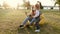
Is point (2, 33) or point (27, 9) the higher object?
point (27, 9)

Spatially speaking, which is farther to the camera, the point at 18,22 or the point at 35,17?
the point at 18,22

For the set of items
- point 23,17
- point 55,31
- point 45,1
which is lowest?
point 55,31

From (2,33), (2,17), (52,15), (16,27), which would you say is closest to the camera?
(2,33)

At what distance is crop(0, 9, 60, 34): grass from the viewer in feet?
8.99

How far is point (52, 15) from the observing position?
3.36m

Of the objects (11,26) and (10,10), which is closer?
(11,26)

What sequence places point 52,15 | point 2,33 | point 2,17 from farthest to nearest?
point 52,15 → point 2,17 → point 2,33

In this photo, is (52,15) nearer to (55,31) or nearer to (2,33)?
(55,31)

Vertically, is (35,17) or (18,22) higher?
(35,17)

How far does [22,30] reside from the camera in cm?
276

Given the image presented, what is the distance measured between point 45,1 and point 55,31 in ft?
2.01

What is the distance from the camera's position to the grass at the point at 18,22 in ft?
8.99

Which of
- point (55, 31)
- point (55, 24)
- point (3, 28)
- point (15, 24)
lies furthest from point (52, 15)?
point (3, 28)

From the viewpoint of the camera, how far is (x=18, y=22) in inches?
115
